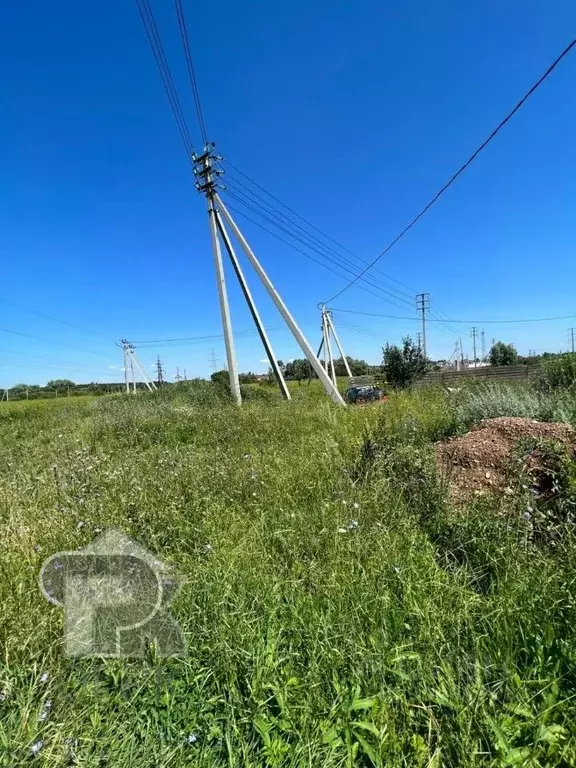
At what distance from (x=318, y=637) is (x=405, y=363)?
60.2ft

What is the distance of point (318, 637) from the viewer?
1785 mm

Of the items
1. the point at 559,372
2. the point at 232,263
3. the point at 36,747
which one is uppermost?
the point at 232,263

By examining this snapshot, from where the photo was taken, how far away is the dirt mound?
11.2ft

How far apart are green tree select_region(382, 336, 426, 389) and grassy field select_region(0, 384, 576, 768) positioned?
16307 millimetres

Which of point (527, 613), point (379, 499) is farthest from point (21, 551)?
point (527, 613)

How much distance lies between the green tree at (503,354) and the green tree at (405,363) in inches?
1676

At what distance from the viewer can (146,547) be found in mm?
2783

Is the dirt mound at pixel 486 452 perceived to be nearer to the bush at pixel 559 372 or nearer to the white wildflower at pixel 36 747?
the white wildflower at pixel 36 747

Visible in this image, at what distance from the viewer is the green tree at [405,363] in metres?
19.0
